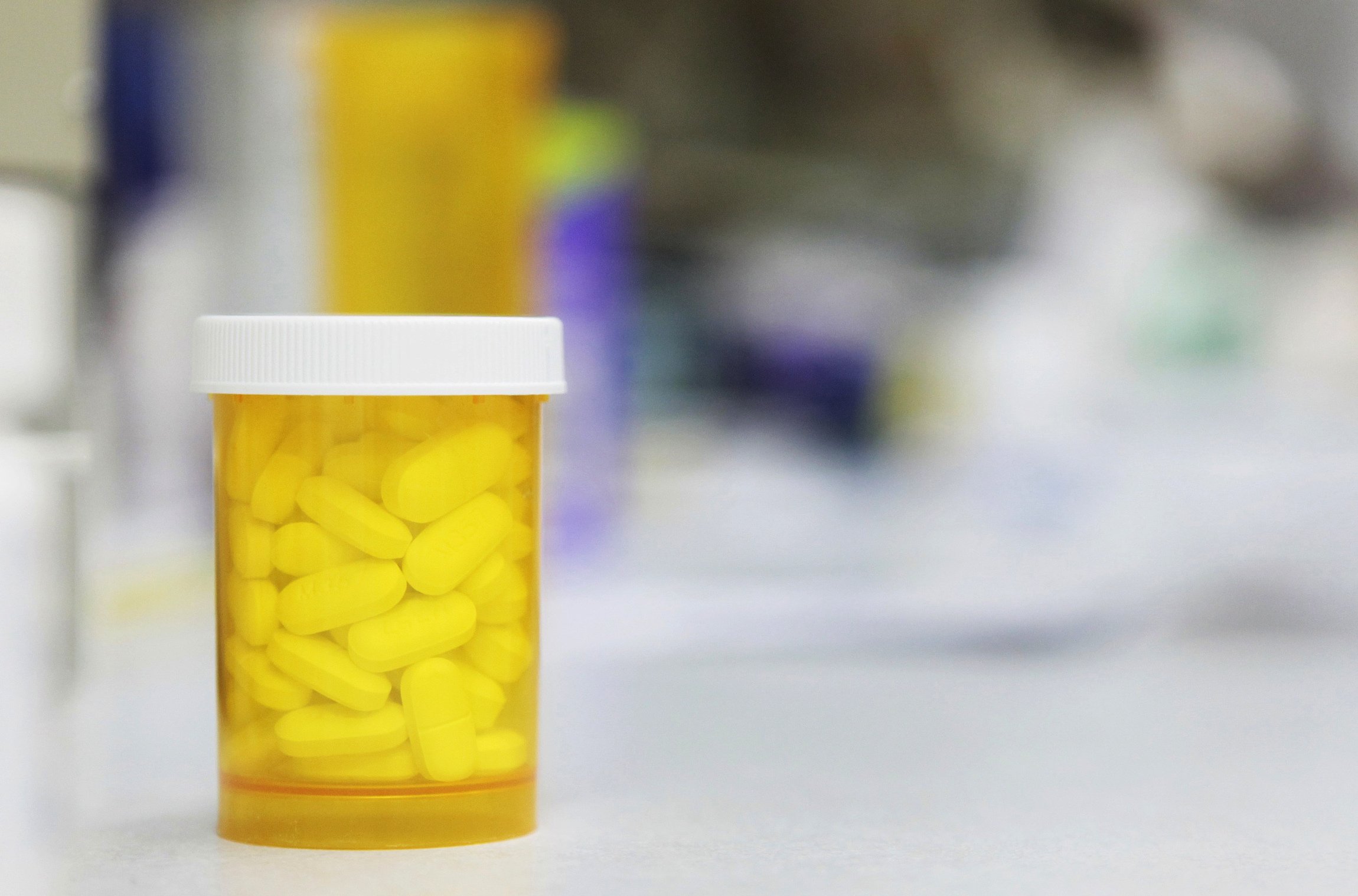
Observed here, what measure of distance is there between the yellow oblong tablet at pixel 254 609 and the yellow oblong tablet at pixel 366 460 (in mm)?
32

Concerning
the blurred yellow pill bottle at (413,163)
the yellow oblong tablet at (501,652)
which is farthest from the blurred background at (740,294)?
the yellow oblong tablet at (501,652)

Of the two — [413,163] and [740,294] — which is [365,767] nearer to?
[413,163]

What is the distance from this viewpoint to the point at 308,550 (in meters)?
0.36

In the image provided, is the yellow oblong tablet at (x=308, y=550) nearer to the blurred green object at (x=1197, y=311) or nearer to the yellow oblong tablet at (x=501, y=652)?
the yellow oblong tablet at (x=501, y=652)

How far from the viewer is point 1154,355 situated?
1184 mm

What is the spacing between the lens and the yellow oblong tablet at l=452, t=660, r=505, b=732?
14.3 inches

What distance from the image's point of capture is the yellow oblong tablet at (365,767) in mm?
356

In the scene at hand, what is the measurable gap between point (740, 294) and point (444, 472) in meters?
0.91

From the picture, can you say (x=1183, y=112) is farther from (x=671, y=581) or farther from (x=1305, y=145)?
(x=671, y=581)

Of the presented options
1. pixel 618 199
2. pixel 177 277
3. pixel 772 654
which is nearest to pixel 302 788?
pixel 772 654

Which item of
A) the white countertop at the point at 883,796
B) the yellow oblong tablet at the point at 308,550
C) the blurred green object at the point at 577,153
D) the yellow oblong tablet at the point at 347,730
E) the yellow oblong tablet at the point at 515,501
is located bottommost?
the white countertop at the point at 883,796

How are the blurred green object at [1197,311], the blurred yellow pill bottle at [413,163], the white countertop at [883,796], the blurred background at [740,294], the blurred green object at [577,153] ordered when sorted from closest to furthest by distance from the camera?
the white countertop at [883,796], the blurred background at [740,294], the blurred yellow pill bottle at [413,163], the blurred green object at [577,153], the blurred green object at [1197,311]

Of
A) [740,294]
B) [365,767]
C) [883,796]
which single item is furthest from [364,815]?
[740,294]

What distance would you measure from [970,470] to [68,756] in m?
0.81
